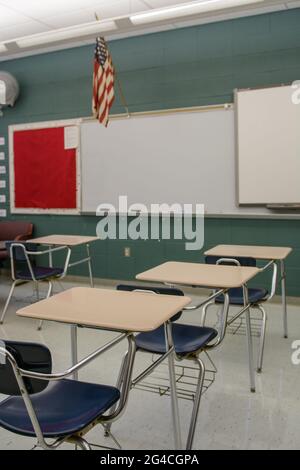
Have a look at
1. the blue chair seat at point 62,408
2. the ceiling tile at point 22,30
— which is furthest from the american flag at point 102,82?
the blue chair seat at point 62,408

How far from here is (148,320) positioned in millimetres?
1644

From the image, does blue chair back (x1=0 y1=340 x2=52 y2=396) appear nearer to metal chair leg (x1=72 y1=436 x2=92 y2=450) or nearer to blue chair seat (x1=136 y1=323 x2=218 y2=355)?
metal chair leg (x1=72 y1=436 x2=92 y2=450)

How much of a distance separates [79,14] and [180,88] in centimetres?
131

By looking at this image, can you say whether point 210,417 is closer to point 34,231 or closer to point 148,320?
point 148,320

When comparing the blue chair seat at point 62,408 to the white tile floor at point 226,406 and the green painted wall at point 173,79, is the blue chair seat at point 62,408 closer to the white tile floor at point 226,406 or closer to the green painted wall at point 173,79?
the white tile floor at point 226,406

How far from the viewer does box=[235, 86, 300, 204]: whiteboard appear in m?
4.41

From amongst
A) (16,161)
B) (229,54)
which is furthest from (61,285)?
(229,54)

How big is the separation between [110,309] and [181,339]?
0.58m

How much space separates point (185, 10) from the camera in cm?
358

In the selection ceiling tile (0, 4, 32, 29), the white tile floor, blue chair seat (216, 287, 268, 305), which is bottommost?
the white tile floor

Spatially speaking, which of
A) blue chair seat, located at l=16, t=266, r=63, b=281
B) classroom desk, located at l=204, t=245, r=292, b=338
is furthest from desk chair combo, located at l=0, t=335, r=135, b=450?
blue chair seat, located at l=16, t=266, r=63, b=281

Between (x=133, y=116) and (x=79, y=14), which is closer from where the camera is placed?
(x=79, y=14)

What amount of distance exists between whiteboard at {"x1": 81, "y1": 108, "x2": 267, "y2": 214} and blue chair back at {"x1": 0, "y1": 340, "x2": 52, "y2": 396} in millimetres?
3649

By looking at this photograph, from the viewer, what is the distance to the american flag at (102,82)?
4.43 metres
